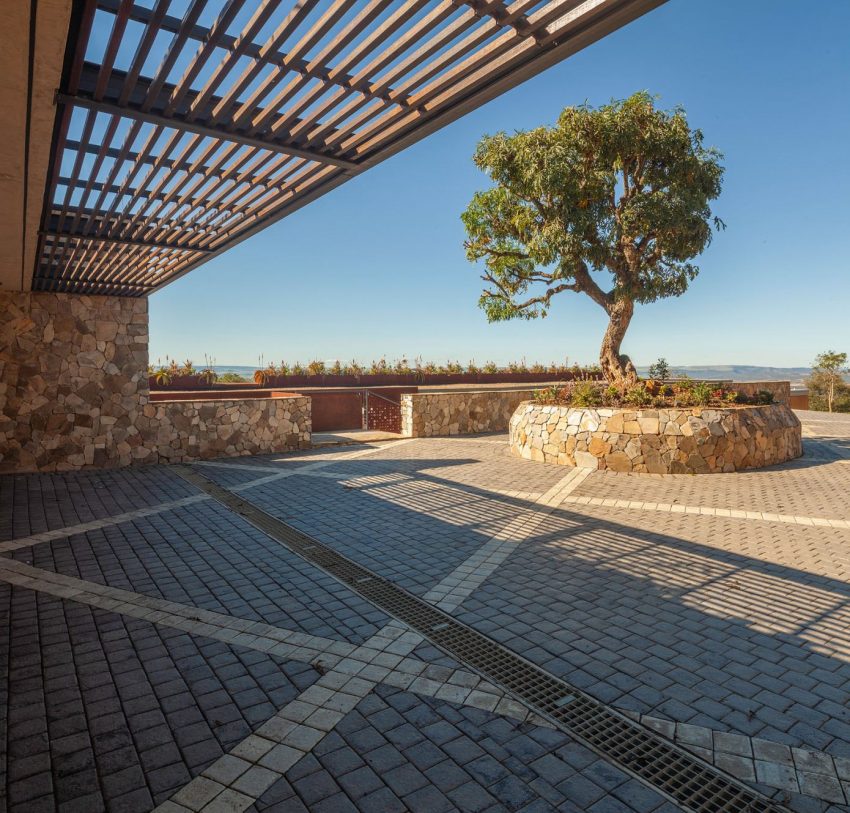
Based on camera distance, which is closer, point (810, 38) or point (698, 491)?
point (698, 491)

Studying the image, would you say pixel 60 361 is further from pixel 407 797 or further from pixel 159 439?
pixel 407 797

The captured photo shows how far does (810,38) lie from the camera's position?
1085 centimetres

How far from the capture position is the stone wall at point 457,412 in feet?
51.0

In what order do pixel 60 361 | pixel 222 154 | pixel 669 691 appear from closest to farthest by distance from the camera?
pixel 669 691 < pixel 222 154 < pixel 60 361

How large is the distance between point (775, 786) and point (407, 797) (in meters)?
1.74

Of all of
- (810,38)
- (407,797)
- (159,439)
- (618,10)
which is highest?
(810,38)

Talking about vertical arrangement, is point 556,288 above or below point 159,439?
above

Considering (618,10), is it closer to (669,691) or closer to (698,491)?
(669,691)

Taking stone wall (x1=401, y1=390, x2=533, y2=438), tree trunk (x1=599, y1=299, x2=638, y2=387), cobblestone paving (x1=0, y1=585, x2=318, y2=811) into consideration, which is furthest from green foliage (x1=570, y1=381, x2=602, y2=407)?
cobblestone paving (x1=0, y1=585, x2=318, y2=811)

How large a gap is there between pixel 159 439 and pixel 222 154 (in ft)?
26.2

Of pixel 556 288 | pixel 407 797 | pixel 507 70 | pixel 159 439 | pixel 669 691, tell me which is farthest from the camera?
pixel 556 288

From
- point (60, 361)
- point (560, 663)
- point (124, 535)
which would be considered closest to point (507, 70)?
point (560, 663)

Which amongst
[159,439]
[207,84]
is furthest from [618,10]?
[159,439]

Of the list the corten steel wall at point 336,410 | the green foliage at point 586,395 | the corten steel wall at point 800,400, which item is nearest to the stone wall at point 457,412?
the corten steel wall at point 336,410
